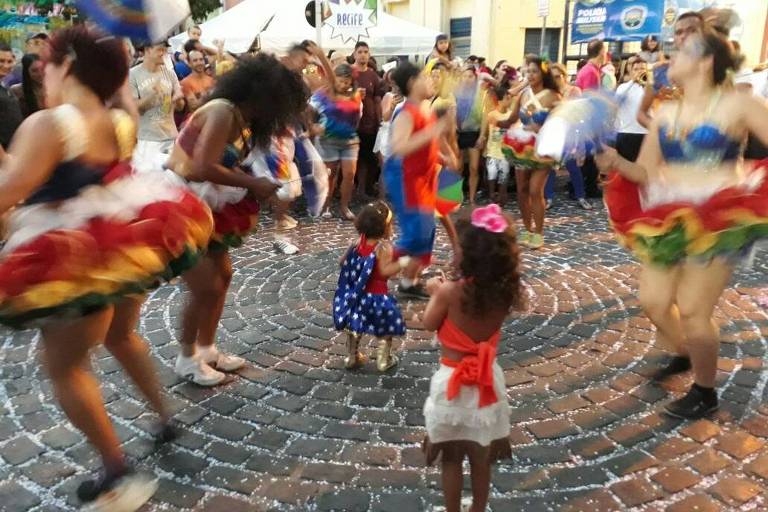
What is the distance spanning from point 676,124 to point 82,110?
2891 millimetres

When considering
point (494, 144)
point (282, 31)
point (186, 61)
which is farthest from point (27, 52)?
point (282, 31)

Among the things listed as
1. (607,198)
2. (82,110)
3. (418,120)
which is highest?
(82,110)

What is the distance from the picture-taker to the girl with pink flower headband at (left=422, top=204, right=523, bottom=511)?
2320mm

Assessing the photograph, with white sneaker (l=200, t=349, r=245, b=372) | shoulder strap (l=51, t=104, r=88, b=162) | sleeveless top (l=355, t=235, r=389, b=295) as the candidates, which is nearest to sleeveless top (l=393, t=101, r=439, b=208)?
sleeveless top (l=355, t=235, r=389, b=295)

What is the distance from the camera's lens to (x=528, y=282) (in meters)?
5.80

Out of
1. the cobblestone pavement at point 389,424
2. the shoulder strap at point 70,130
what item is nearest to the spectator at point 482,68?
the cobblestone pavement at point 389,424

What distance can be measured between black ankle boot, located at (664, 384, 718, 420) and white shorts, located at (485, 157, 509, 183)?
5.89m

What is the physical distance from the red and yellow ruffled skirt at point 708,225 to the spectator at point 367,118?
6.55 m

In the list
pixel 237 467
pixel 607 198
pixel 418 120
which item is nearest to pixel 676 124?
pixel 607 198

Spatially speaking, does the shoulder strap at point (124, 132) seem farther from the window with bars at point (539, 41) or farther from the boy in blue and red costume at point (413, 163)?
the window with bars at point (539, 41)

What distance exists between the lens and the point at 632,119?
8.20 meters

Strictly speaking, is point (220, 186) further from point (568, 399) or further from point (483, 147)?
point (483, 147)

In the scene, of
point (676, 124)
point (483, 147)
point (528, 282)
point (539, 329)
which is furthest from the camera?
point (483, 147)

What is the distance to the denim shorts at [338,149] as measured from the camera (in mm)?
8086
